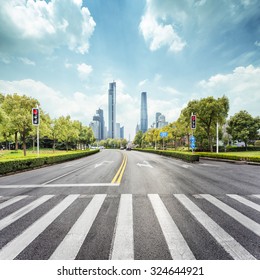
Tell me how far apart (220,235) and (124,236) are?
6.27 feet

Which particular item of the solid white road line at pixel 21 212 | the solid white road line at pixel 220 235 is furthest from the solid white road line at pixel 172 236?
the solid white road line at pixel 21 212

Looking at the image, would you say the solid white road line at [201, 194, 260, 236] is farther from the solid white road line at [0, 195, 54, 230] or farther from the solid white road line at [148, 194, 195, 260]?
the solid white road line at [0, 195, 54, 230]

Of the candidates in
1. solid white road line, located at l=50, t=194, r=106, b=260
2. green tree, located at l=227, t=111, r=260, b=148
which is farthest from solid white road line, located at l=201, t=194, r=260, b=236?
green tree, located at l=227, t=111, r=260, b=148

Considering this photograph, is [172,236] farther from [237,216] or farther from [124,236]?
[237,216]

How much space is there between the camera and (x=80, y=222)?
3.40 meters

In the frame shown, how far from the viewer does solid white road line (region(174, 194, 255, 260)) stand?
2350 mm

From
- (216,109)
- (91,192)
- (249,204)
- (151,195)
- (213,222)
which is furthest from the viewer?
(216,109)

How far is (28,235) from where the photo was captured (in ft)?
9.55

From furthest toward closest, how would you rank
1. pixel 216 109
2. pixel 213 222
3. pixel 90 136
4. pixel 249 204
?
pixel 90 136 → pixel 216 109 → pixel 249 204 → pixel 213 222

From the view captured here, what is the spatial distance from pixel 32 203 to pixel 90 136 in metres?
58.0

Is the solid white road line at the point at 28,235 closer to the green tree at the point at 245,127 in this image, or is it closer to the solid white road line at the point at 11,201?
the solid white road line at the point at 11,201

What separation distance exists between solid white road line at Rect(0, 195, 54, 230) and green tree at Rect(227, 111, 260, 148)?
159ft

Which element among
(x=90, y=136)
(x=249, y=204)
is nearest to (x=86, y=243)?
(x=249, y=204)
